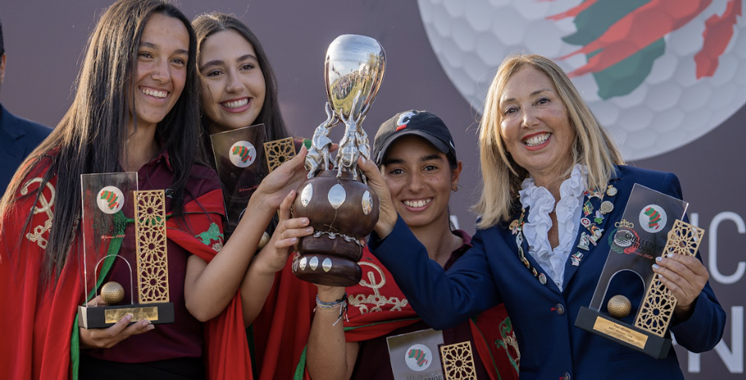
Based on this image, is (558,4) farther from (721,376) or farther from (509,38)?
(721,376)

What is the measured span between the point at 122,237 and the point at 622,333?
1306 mm

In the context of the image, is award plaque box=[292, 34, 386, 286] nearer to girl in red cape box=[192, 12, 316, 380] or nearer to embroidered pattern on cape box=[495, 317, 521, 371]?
girl in red cape box=[192, 12, 316, 380]

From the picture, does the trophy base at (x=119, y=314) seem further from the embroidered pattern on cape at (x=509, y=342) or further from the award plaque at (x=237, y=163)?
the embroidered pattern on cape at (x=509, y=342)

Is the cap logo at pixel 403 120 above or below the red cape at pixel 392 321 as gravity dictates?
above

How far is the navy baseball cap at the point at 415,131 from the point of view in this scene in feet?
7.77

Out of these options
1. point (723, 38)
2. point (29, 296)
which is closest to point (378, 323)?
point (29, 296)

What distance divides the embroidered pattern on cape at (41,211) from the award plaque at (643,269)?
1405 mm

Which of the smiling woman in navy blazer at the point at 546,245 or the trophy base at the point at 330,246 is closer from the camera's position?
the trophy base at the point at 330,246

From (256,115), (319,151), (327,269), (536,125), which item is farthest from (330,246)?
(256,115)

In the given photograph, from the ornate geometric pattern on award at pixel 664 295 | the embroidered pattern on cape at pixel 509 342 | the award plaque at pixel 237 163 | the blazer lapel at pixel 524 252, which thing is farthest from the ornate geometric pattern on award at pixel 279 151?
the ornate geometric pattern on award at pixel 664 295

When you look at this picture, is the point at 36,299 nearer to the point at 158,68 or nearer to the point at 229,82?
the point at 158,68

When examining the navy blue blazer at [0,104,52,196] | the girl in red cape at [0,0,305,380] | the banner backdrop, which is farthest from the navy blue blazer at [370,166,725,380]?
the navy blue blazer at [0,104,52,196]

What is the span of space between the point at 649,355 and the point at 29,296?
1601 millimetres

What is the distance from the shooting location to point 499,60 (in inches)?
134
